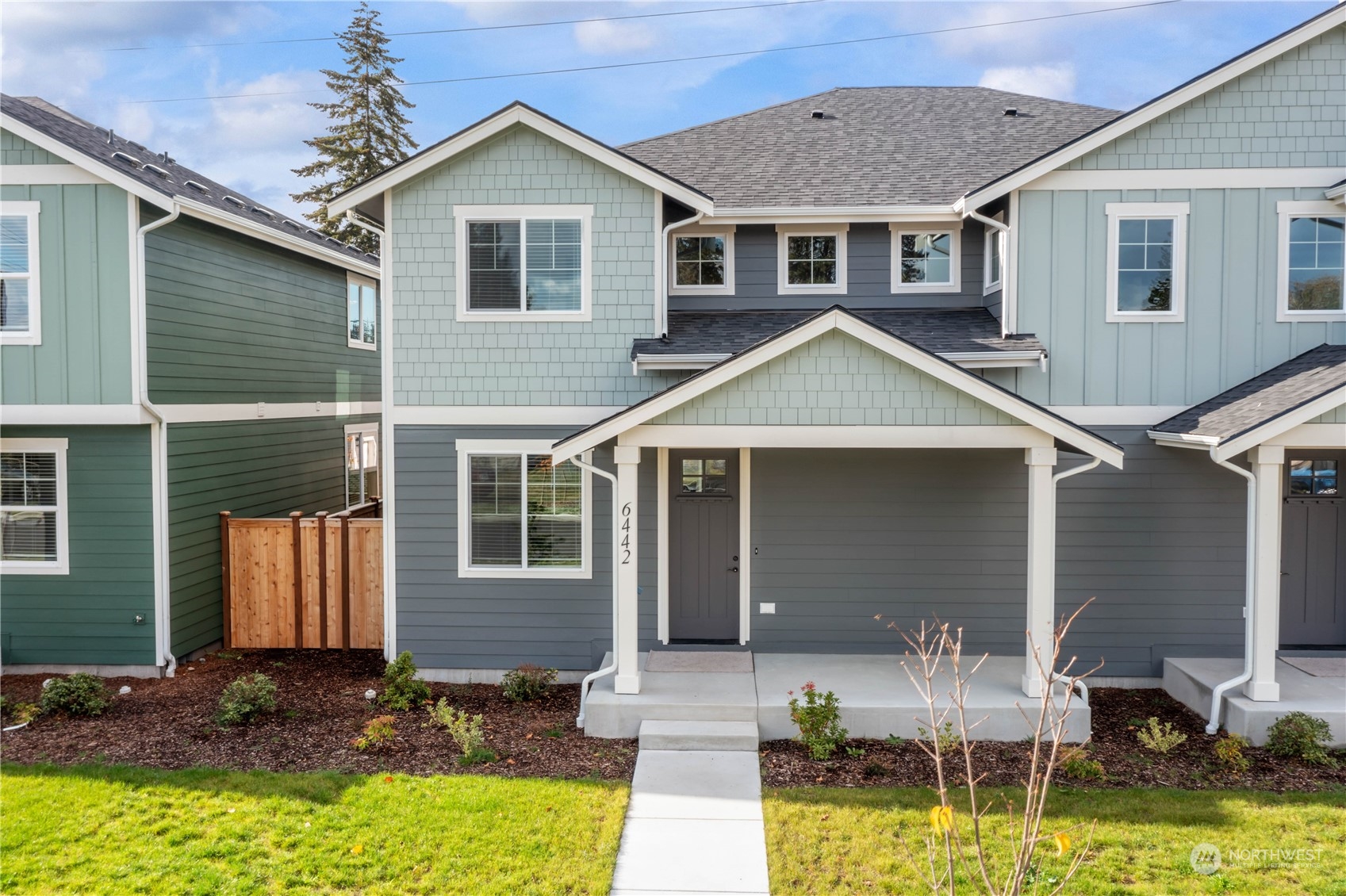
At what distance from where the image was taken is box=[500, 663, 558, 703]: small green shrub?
340 inches

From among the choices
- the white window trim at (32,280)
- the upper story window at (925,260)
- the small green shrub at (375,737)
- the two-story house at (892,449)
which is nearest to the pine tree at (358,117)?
the white window trim at (32,280)

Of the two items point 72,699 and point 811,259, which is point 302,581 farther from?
point 811,259

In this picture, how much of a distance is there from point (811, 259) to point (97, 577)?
9.11 meters

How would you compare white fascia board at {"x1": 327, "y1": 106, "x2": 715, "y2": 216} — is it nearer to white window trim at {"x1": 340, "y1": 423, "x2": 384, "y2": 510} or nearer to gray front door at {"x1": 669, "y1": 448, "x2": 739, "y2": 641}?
gray front door at {"x1": 669, "y1": 448, "x2": 739, "y2": 641}

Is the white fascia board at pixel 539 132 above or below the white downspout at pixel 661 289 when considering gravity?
above

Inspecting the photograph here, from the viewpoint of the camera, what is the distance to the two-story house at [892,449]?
8.88 meters

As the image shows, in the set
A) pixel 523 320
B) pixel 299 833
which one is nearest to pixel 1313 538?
pixel 523 320

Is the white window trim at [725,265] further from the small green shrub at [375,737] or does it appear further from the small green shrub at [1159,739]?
the small green shrub at [1159,739]

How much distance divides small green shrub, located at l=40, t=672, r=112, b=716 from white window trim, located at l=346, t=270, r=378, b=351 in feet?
25.0

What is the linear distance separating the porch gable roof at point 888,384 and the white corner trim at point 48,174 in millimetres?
6635

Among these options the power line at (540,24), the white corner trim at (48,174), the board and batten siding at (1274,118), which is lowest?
the white corner trim at (48,174)

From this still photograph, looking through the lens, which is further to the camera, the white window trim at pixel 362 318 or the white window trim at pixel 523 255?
the white window trim at pixel 362 318

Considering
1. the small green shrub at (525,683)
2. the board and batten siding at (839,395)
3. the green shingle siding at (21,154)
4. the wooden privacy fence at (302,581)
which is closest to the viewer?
the board and batten siding at (839,395)

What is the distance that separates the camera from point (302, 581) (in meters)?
10.6
